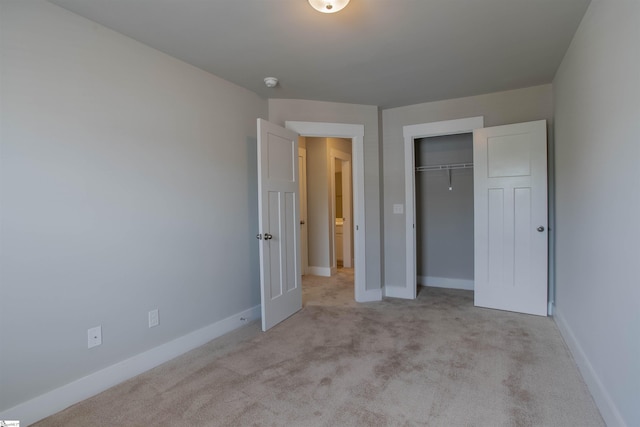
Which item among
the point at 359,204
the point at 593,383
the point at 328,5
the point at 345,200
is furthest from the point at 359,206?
the point at 593,383

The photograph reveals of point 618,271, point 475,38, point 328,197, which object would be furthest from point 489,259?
point 328,197

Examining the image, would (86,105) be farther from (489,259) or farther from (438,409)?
(489,259)

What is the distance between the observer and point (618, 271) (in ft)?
5.13

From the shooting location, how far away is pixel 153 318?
7.84ft

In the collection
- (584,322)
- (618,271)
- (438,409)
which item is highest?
(618,271)

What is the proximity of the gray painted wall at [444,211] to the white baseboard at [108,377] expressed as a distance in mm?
2857

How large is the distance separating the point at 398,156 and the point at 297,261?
176 cm

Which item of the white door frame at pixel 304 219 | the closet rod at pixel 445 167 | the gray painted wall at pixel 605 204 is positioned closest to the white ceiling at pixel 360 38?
the gray painted wall at pixel 605 204

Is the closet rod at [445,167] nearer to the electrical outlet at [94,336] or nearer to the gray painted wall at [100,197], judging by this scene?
the gray painted wall at [100,197]

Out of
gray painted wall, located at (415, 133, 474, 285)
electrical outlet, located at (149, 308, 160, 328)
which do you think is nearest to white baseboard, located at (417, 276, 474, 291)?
gray painted wall, located at (415, 133, 474, 285)

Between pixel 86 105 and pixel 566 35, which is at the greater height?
pixel 566 35

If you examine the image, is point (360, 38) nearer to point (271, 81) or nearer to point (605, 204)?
point (271, 81)

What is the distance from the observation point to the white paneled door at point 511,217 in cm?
319

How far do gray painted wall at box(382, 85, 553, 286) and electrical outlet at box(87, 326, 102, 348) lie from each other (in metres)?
2.97
